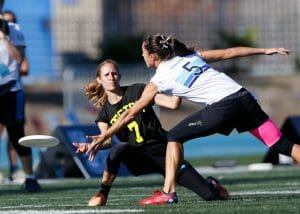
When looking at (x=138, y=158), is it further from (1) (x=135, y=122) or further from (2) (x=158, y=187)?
(2) (x=158, y=187)

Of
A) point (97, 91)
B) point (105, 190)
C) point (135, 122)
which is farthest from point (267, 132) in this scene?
point (97, 91)

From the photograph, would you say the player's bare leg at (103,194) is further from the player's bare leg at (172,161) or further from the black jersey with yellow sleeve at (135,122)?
the player's bare leg at (172,161)

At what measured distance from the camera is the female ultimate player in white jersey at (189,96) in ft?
28.0

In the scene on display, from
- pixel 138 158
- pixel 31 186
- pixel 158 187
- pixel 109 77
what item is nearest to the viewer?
pixel 138 158

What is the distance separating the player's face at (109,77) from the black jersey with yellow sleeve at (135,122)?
12 cm

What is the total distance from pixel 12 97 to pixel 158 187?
179 centimetres

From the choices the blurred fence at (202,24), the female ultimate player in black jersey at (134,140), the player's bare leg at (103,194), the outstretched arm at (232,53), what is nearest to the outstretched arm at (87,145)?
the female ultimate player in black jersey at (134,140)

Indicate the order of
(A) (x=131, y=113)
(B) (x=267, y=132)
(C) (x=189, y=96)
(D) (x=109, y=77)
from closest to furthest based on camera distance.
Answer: (A) (x=131, y=113)
(C) (x=189, y=96)
(B) (x=267, y=132)
(D) (x=109, y=77)

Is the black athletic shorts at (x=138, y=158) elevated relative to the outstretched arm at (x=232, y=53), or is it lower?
lower

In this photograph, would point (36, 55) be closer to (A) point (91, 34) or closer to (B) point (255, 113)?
(A) point (91, 34)

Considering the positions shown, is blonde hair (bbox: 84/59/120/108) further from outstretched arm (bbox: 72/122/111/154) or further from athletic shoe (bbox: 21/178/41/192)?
athletic shoe (bbox: 21/178/41/192)

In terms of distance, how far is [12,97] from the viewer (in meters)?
11.8

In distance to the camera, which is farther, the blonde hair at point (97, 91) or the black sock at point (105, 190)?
the blonde hair at point (97, 91)

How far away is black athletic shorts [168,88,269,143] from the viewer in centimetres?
A: 856
